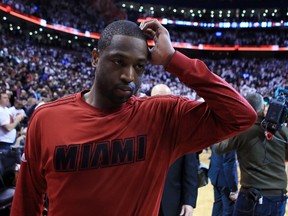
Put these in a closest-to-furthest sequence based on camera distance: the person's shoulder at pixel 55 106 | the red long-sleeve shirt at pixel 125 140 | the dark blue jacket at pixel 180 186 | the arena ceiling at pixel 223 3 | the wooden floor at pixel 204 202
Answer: the red long-sleeve shirt at pixel 125 140, the person's shoulder at pixel 55 106, the dark blue jacket at pixel 180 186, the wooden floor at pixel 204 202, the arena ceiling at pixel 223 3

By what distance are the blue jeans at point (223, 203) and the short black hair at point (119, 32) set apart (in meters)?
2.75

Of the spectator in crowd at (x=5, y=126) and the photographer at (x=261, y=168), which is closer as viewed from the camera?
the photographer at (x=261, y=168)

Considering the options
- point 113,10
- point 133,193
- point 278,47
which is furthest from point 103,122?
point 113,10

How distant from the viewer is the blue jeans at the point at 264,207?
2.62 metres

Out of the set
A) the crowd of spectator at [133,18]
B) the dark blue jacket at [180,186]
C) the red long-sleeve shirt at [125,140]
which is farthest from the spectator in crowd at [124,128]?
the crowd of spectator at [133,18]

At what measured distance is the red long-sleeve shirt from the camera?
3.84 ft

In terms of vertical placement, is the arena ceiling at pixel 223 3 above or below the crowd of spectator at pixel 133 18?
above

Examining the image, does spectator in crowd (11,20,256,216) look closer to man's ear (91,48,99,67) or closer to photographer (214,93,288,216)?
man's ear (91,48,99,67)

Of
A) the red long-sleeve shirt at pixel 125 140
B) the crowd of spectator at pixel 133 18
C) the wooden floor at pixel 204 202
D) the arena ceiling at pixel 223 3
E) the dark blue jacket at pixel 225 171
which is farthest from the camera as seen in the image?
the arena ceiling at pixel 223 3

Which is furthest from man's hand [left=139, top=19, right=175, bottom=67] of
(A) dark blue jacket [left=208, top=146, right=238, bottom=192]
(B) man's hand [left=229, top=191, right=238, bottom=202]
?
(B) man's hand [left=229, top=191, right=238, bottom=202]

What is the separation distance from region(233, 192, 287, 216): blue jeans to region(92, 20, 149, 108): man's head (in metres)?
1.82

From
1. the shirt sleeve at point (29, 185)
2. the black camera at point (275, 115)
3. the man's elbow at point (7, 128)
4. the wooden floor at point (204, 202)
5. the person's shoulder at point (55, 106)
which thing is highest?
the person's shoulder at point (55, 106)

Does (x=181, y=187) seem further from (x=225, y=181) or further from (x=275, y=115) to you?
(x=225, y=181)

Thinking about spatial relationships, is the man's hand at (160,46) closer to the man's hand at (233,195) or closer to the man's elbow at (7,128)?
the man's hand at (233,195)
